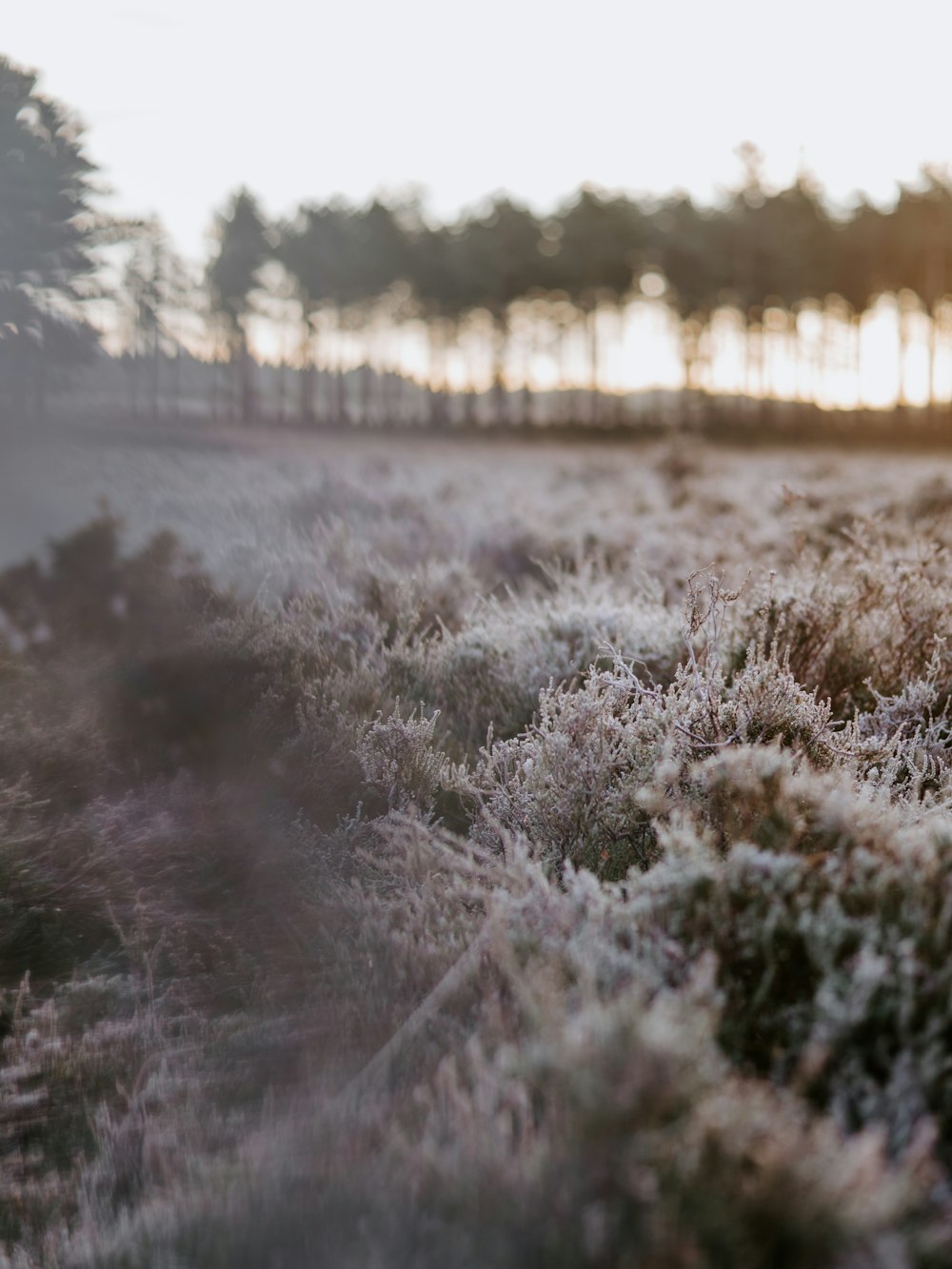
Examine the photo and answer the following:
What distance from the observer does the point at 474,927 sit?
10.2 ft

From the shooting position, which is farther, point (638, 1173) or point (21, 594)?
point (21, 594)

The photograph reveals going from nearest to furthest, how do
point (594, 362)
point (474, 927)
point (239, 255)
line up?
point (474, 927)
point (239, 255)
point (594, 362)

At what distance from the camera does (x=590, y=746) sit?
3.91 meters

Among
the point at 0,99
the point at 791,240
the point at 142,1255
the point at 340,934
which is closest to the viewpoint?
the point at 142,1255

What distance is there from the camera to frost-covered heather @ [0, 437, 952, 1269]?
186 centimetres

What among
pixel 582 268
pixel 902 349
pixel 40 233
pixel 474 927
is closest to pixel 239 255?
pixel 582 268

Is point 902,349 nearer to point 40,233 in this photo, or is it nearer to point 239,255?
point 239,255

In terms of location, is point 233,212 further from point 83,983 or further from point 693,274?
point 83,983

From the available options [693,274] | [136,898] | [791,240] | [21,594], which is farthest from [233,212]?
[136,898]

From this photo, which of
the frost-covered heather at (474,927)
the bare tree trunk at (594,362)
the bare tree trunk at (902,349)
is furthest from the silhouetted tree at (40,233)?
the bare tree trunk at (902,349)

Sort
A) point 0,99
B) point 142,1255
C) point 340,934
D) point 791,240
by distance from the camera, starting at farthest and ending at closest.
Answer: point 791,240
point 0,99
point 340,934
point 142,1255

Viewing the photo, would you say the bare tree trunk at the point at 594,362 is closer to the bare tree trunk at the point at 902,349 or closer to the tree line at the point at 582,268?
the tree line at the point at 582,268

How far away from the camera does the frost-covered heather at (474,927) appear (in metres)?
1.86

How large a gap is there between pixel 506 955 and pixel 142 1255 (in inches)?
43.4
